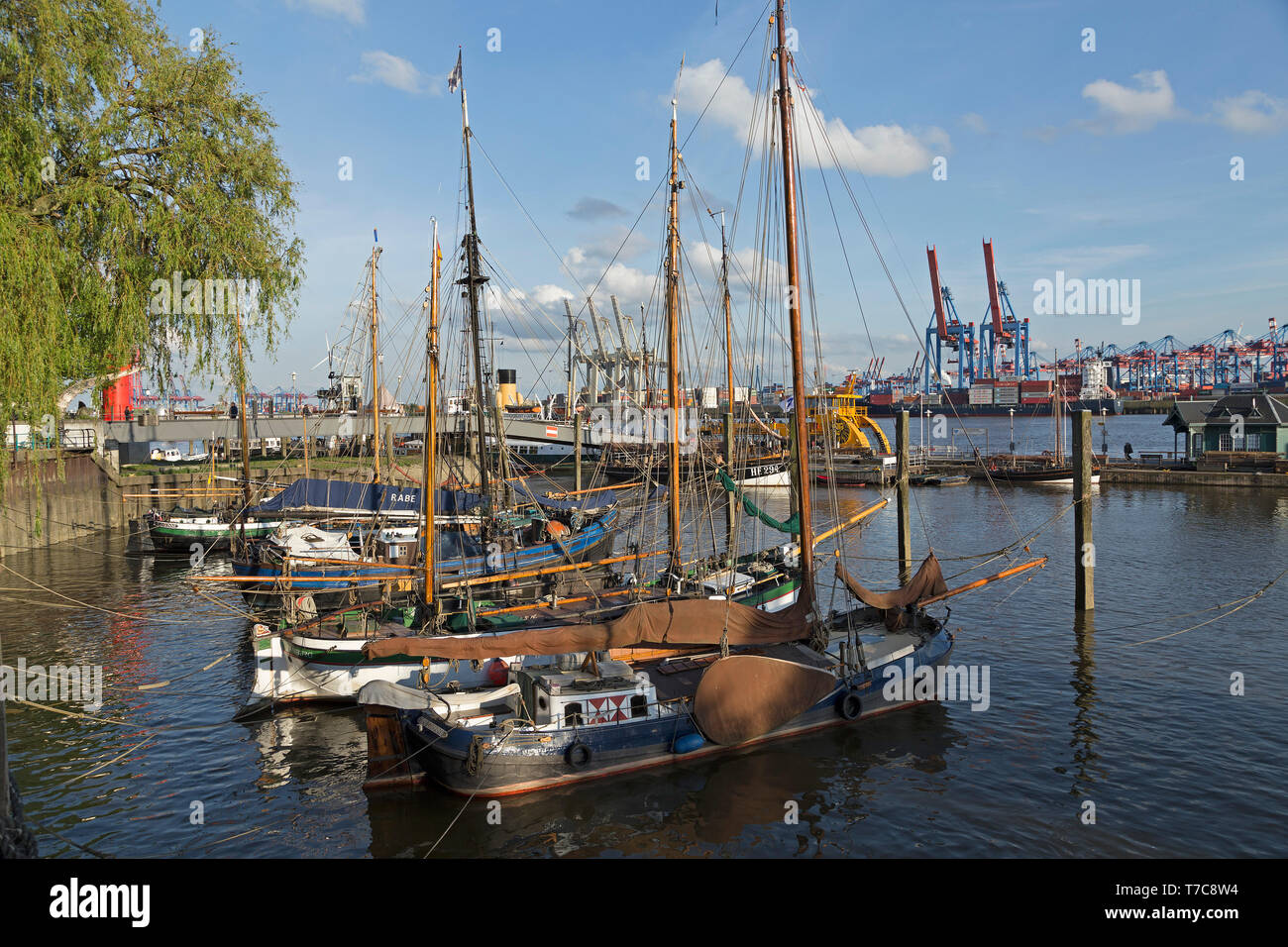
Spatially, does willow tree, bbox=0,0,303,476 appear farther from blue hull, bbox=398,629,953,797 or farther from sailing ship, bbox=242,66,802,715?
blue hull, bbox=398,629,953,797

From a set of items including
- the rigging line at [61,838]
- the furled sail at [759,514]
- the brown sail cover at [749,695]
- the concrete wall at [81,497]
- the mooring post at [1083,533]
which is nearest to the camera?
the rigging line at [61,838]

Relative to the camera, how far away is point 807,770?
17.7m

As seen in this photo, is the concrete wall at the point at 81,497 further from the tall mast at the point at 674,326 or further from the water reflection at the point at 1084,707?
the water reflection at the point at 1084,707

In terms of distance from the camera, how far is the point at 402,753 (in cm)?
1722

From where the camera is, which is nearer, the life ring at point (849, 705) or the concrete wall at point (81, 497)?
the life ring at point (849, 705)

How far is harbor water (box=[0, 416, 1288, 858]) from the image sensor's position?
14.7 metres

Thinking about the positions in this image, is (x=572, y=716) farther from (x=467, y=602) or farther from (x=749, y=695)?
(x=467, y=602)

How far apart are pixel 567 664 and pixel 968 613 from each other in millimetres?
17614

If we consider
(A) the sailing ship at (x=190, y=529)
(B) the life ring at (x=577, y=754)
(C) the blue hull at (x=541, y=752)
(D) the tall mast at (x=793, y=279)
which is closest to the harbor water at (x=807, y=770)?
(C) the blue hull at (x=541, y=752)

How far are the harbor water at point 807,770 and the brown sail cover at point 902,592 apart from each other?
293cm

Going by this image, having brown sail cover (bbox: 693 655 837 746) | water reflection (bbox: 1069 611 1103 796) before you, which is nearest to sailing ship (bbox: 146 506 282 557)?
brown sail cover (bbox: 693 655 837 746)

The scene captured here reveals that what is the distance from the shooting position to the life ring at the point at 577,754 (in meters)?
16.6

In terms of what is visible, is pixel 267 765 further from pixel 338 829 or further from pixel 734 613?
pixel 734 613

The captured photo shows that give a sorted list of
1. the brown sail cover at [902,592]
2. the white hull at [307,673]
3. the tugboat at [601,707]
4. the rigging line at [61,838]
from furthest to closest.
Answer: the brown sail cover at [902,592]
the white hull at [307,673]
the tugboat at [601,707]
the rigging line at [61,838]
